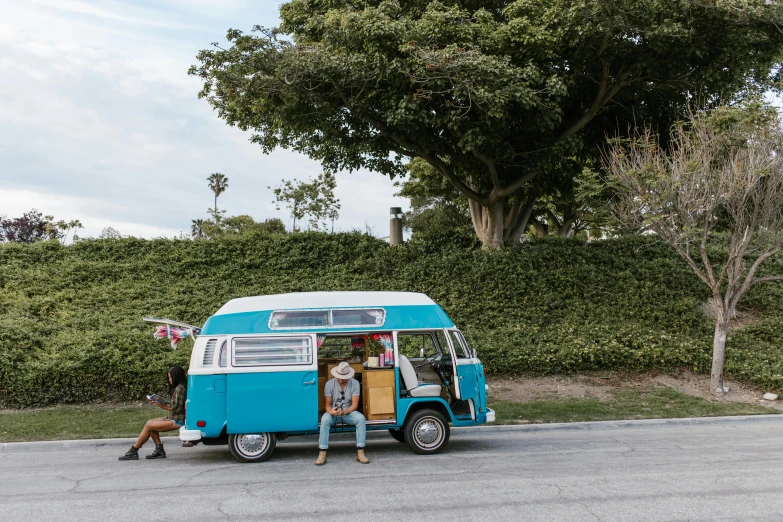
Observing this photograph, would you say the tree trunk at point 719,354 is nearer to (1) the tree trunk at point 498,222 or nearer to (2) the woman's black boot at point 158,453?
(1) the tree trunk at point 498,222

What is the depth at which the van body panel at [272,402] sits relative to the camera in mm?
9602

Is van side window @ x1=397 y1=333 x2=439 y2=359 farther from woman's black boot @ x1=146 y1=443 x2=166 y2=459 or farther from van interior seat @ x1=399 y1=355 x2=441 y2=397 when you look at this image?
woman's black boot @ x1=146 y1=443 x2=166 y2=459

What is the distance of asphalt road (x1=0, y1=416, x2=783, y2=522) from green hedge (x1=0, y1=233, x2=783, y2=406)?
3.86 metres

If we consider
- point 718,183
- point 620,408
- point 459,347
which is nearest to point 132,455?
point 459,347

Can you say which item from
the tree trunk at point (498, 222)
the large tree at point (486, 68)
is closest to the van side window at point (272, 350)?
the large tree at point (486, 68)

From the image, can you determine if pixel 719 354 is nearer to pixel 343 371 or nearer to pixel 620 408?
pixel 620 408

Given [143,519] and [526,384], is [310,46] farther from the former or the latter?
[143,519]

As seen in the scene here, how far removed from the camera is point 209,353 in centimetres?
976

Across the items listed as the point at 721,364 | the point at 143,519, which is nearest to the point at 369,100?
the point at 721,364

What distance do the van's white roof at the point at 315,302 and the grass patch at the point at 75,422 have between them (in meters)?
3.82

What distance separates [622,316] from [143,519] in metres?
15.2

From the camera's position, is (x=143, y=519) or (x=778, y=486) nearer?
(x=143, y=519)

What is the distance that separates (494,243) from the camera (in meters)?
21.6

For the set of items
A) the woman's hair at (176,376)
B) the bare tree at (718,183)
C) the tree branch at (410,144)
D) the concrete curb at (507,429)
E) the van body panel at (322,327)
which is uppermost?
the tree branch at (410,144)
